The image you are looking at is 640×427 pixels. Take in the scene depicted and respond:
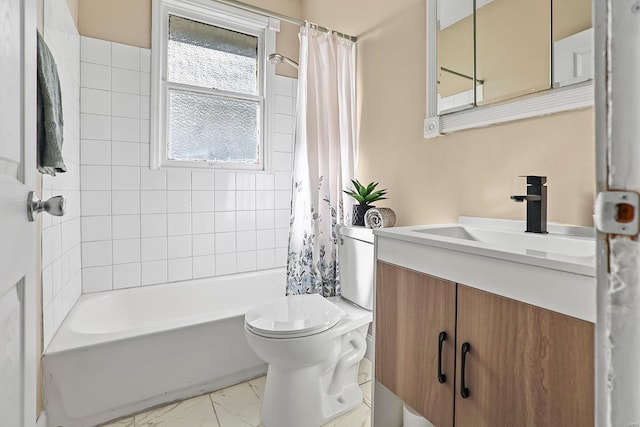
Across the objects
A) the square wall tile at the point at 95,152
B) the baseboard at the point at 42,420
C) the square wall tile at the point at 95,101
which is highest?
the square wall tile at the point at 95,101

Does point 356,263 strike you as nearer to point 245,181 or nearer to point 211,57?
point 245,181

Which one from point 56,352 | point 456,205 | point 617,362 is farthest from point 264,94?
point 617,362

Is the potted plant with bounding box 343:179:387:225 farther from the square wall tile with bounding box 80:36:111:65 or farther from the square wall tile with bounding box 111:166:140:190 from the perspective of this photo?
the square wall tile with bounding box 80:36:111:65

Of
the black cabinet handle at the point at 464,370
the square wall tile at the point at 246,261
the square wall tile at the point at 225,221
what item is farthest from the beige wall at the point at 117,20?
the black cabinet handle at the point at 464,370

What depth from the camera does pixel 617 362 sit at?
1.00 ft

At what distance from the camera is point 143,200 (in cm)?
223

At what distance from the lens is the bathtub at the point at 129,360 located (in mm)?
1448

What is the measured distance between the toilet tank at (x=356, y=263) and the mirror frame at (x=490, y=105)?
0.61 metres

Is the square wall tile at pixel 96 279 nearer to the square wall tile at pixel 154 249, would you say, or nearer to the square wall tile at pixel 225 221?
the square wall tile at pixel 154 249

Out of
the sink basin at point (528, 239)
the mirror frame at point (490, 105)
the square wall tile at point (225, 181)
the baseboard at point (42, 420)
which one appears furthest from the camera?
the square wall tile at point (225, 181)

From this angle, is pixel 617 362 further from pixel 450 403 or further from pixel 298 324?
pixel 298 324

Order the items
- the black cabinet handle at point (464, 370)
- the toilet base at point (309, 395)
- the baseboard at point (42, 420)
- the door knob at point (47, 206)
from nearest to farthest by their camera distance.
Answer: the door knob at point (47, 206)
the black cabinet handle at point (464, 370)
the baseboard at point (42, 420)
the toilet base at point (309, 395)

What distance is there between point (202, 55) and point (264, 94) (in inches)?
19.6

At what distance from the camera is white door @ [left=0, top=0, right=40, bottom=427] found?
1.89ft
